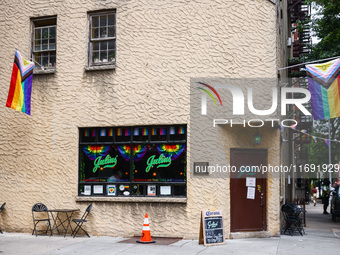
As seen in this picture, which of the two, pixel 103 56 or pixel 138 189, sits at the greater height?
pixel 103 56

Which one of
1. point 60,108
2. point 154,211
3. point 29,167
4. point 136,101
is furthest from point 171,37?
point 29,167

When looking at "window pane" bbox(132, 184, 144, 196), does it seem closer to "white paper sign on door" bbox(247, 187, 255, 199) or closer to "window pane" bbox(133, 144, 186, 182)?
"window pane" bbox(133, 144, 186, 182)

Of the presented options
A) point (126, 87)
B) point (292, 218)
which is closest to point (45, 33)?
point (126, 87)

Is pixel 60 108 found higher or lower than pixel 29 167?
higher

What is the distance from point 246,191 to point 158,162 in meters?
2.48

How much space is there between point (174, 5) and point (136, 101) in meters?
2.80

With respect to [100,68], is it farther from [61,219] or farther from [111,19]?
[61,219]

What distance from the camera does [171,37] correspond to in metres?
11.9

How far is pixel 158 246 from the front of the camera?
1025 cm

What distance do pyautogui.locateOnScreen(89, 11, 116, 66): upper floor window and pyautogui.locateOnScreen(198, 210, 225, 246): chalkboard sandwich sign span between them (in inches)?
202

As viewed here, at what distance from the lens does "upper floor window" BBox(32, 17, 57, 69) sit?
42.9ft

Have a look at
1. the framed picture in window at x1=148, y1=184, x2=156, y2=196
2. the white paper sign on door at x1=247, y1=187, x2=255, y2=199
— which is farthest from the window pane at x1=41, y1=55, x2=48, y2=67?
the white paper sign on door at x1=247, y1=187, x2=255, y2=199

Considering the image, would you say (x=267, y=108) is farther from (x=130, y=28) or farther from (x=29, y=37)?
(x=29, y=37)

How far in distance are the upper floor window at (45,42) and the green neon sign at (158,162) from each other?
13.5 feet
